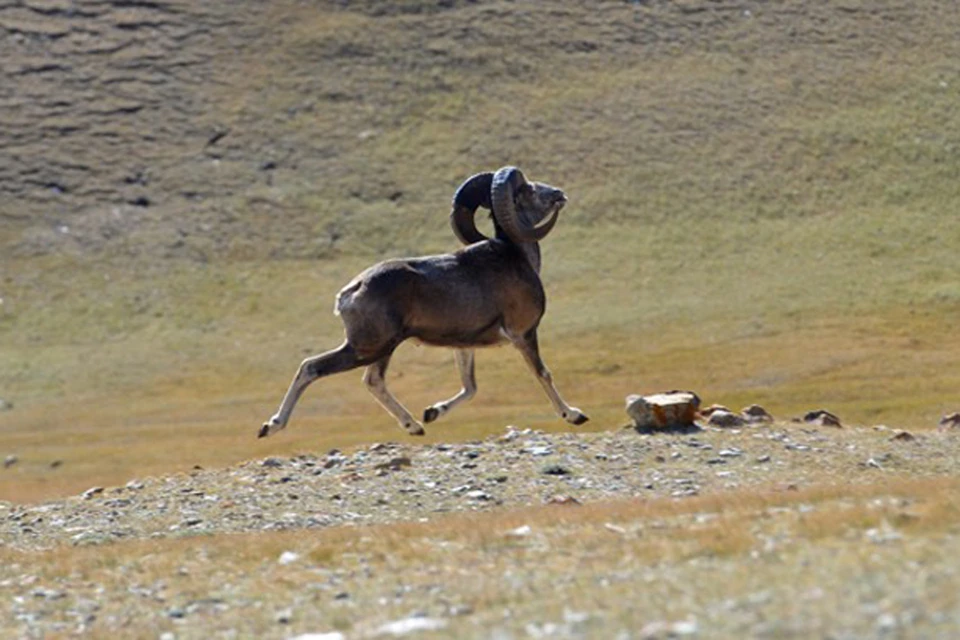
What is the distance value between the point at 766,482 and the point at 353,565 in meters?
6.60

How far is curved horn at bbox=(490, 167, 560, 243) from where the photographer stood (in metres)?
27.5

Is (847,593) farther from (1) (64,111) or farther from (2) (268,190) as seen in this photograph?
(1) (64,111)

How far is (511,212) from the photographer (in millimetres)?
27562

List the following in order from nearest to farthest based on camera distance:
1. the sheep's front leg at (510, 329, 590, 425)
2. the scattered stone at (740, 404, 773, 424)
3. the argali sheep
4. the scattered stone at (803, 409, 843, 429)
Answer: the argali sheep
the sheep's front leg at (510, 329, 590, 425)
the scattered stone at (740, 404, 773, 424)
the scattered stone at (803, 409, 843, 429)

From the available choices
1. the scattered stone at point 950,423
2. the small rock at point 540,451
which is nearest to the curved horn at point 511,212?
the small rock at point 540,451

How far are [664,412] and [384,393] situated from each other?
3.94 m

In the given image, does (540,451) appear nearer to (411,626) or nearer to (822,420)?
(822,420)

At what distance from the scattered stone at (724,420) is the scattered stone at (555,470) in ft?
13.4

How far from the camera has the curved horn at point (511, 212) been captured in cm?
2752

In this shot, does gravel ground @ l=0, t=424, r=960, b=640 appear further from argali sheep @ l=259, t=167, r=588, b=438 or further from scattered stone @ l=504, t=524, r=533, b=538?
argali sheep @ l=259, t=167, r=588, b=438

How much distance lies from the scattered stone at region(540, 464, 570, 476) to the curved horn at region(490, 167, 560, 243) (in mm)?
5848

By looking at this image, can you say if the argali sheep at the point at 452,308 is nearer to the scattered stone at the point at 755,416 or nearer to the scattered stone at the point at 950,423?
the scattered stone at the point at 755,416

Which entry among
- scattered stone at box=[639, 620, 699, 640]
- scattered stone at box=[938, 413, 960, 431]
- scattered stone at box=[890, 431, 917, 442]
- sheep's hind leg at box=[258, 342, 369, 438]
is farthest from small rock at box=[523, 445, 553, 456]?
Result: scattered stone at box=[639, 620, 699, 640]

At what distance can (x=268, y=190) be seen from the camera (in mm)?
94812
